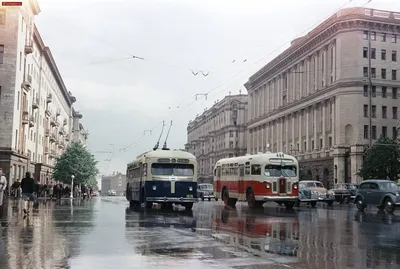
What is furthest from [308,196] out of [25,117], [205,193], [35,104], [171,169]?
[35,104]

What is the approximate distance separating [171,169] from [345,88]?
48.5m

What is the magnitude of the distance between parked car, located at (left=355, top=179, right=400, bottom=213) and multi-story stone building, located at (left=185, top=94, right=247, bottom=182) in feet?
326

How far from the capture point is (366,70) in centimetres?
7069

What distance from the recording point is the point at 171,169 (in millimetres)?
26969

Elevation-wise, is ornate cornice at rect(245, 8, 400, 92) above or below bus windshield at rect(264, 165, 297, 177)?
above

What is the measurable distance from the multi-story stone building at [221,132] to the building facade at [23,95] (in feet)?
201

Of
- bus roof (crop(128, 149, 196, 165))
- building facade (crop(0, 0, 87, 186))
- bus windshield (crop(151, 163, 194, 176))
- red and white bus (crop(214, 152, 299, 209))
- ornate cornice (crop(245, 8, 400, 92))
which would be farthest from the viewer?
ornate cornice (crop(245, 8, 400, 92))

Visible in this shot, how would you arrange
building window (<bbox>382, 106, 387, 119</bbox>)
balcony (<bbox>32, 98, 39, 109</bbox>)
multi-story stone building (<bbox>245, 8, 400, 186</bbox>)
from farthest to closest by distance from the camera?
building window (<bbox>382, 106, 387, 119</bbox>)
multi-story stone building (<bbox>245, 8, 400, 186</bbox>)
balcony (<bbox>32, 98, 39, 109</bbox>)

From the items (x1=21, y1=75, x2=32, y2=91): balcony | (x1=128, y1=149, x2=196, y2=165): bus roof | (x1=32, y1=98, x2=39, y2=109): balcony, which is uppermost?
(x1=21, y1=75, x2=32, y2=91): balcony

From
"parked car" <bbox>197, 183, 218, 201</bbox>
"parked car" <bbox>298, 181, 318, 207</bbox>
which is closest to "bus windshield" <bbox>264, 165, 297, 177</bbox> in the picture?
"parked car" <bbox>298, 181, 318, 207</bbox>

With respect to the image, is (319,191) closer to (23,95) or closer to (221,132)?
(23,95)

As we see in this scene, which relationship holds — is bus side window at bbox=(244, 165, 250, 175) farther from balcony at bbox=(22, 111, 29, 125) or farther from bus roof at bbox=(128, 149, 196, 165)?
balcony at bbox=(22, 111, 29, 125)

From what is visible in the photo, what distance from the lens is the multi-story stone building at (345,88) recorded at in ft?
228

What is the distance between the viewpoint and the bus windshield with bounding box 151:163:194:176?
26.7 m
